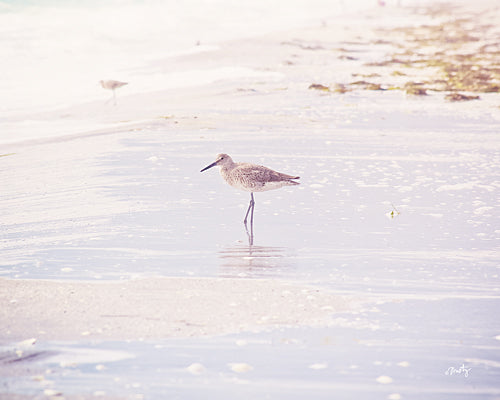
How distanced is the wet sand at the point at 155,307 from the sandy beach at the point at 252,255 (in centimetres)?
2

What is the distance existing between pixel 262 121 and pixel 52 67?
580 inches

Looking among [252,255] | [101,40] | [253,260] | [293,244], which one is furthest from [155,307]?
[101,40]

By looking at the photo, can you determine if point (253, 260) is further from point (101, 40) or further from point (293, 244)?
point (101, 40)

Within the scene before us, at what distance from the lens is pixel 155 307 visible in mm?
5414

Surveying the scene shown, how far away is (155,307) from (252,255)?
1653 millimetres

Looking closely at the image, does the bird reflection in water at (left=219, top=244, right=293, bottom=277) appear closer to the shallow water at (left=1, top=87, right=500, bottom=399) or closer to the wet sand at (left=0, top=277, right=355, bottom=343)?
the shallow water at (left=1, top=87, right=500, bottom=399)

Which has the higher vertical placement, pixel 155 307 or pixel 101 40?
pixel 101 40

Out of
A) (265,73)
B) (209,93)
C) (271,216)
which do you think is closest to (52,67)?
(265,73)

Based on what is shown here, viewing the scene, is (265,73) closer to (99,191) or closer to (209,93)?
(209,93)

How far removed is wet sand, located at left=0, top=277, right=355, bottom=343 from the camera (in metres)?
4.95

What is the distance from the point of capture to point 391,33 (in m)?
53.8
